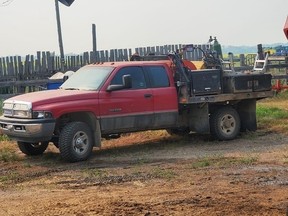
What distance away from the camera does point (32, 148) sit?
38.5ft

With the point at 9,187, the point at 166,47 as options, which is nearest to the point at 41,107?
the point at 9,187

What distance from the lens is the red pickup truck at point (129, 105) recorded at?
1066 centimetres

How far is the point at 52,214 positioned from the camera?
6.56 meters

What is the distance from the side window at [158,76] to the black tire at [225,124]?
150 centimetres

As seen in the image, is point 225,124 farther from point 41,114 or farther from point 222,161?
point 41,114

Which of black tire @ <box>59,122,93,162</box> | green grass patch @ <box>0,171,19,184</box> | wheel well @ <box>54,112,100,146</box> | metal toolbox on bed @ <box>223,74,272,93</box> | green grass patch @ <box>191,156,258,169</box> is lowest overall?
green grass patch @ <box>191,156,258,169</box>

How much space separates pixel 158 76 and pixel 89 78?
1.48 m

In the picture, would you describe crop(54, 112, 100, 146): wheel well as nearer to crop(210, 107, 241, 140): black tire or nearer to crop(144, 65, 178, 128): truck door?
crop(144, 65, 178, 128): truck door

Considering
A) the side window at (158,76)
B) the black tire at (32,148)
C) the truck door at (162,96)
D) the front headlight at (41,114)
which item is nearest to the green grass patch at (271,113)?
the truck door at (162,96)

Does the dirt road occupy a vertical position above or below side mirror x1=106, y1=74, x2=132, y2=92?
below

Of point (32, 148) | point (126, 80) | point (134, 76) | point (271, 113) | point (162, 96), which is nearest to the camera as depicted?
point (126, 80)

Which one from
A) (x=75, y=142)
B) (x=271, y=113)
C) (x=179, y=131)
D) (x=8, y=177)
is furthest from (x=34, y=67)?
(x=8, y=177)

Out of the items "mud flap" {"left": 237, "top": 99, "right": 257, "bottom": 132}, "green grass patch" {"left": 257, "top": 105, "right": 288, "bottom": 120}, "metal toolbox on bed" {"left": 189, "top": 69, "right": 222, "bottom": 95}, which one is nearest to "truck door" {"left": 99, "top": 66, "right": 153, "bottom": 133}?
"metal toolbox on bed" {"left": 189, "top": 69, "right": 222, "bottom": 95}

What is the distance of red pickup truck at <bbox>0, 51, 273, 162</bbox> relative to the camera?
1066cm
